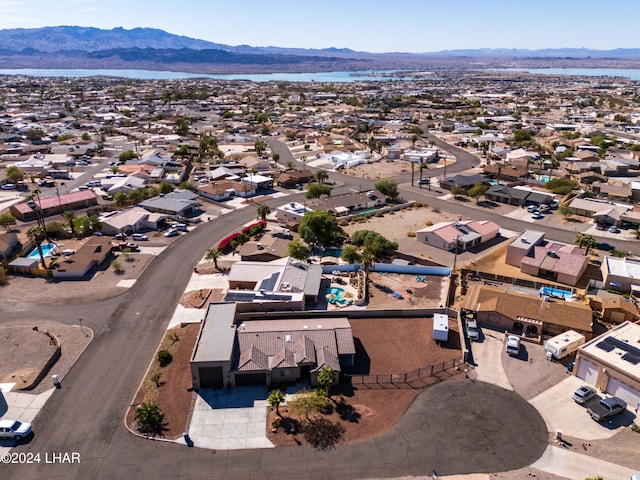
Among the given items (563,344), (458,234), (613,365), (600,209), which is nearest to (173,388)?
(563,344)

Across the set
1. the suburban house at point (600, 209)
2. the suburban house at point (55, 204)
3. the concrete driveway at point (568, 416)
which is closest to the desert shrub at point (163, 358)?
the concrete driveway at point (568, 416)

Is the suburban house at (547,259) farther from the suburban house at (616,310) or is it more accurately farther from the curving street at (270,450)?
the curving street at (270,450)

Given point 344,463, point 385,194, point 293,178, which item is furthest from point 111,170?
point 344,463

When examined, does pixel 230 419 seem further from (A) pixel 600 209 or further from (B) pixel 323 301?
(A) pixel 600 209

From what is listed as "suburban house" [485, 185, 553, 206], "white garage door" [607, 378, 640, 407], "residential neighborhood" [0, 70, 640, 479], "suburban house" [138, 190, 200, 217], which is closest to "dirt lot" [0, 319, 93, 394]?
"residential neighborhood" [0, 70, 640, 479]

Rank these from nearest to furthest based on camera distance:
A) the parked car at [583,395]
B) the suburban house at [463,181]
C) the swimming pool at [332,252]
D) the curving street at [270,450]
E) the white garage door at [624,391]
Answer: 1. the curving street at [270,450]
2. the white garage door at [624,391]
3. the parked car at [583,395]
4. the swimming pool at [332,252]
5. the suburban house at [463,181]

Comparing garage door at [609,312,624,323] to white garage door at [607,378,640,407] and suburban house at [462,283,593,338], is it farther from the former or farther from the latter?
white garage door at [607,378,640,407]

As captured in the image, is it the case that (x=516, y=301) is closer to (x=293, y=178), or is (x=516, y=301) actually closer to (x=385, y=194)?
(x=385, y=194)
